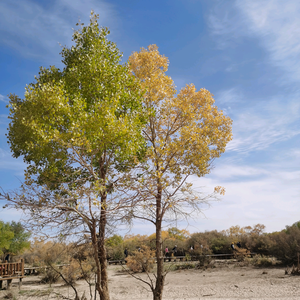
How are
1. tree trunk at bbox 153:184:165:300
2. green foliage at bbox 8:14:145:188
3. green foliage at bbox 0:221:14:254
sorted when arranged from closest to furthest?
green foliage at bbox 8:14:145:188, tree trunk at bbox 153:184:165:300, green foliage at bbox 0:221:14:254

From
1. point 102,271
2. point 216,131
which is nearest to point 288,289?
point 216,131

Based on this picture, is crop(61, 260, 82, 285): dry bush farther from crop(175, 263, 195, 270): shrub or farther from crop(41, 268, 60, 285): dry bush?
crop(175, 263, 195, 270): shrub

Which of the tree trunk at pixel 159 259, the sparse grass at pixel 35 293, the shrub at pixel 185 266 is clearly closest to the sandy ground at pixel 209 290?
the sparse grass at pixel 35 293

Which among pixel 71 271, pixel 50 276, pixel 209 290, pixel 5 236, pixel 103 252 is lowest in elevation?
pixel 209 290

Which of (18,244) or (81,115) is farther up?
(81,115)

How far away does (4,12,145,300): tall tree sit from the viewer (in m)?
7.24

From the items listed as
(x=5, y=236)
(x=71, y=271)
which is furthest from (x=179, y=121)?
(x=5, y=236)

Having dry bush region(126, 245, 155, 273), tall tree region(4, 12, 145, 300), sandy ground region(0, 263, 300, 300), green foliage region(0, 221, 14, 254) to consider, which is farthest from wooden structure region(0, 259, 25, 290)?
green foliage region(0, 221, 14, 254)

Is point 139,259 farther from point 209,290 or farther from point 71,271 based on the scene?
point 209,290

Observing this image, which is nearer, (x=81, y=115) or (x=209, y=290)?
(x=81, y=115)

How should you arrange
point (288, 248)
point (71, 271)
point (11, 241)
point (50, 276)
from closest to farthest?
point (71, 271) → point (50, 276) → point (288, 248) → point (11, 241)

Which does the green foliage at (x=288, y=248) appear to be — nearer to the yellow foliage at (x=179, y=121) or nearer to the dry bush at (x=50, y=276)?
the yellow foliage at (x=179, y=121)

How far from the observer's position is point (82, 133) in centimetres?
688

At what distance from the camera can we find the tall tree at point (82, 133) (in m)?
7.24
